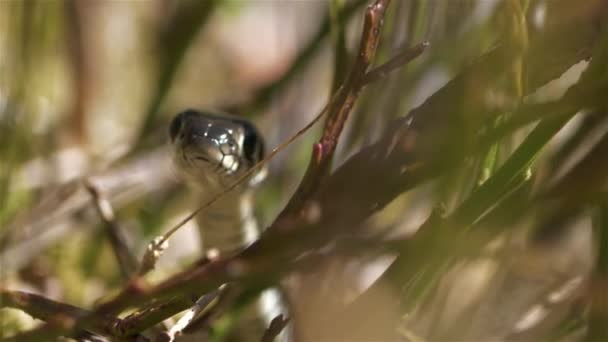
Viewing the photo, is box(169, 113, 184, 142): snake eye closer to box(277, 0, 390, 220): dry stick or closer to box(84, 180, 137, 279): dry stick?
box(84, 180, 137, 279): dry stick

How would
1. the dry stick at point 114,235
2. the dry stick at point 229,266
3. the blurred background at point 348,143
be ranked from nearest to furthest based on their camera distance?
the dry stick at point 229,266 → the blurred background at point 348,143 → the dry stick at point 114,235

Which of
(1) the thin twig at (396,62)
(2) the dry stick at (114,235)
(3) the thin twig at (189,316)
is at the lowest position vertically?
(3) the thin twig at (189,316)

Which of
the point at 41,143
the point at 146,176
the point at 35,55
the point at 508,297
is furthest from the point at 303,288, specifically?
the point at 41,143

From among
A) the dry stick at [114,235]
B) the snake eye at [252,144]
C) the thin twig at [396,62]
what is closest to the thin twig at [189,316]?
the thin twig at [396,62]

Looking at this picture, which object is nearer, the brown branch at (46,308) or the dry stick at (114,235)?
the brown branch at (46,308)

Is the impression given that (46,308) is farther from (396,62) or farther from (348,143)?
(348,143)

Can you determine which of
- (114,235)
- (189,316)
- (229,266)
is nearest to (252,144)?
(114,235)

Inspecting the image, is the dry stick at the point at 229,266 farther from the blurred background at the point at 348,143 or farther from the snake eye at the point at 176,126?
the snake eye at the point at 176,126
